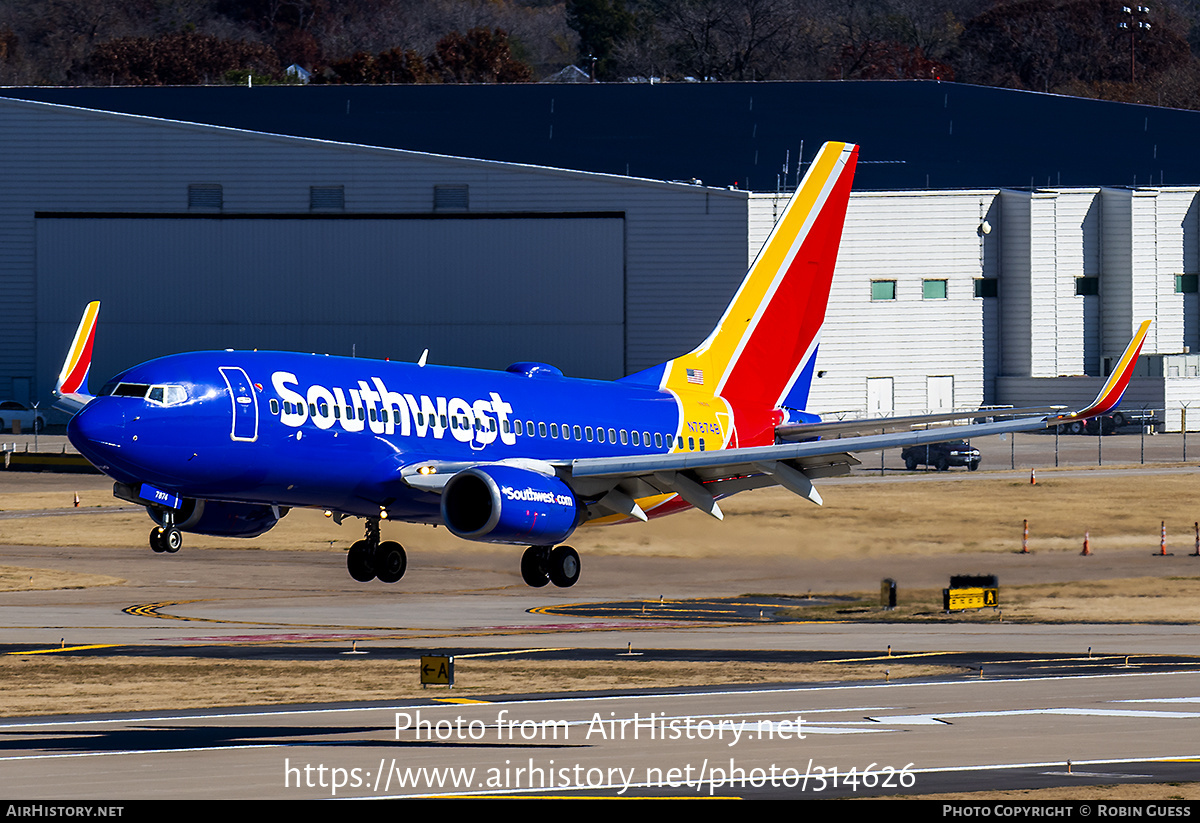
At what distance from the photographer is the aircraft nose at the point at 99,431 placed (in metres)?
48.8

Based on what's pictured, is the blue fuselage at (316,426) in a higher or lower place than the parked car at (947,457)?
higher

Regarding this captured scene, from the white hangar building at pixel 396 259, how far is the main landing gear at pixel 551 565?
257ft

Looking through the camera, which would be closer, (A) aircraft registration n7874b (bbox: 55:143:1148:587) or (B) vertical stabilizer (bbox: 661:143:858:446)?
(A) aircraft registration n7874b (bbox: 55:143:1148:587)

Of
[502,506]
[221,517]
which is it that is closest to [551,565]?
[502,506]

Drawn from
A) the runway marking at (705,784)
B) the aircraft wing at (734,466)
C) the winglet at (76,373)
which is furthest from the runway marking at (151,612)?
the aircraft wing at (734,466)

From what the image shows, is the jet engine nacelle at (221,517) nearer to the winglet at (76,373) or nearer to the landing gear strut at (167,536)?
the landing gear strut at (167,536)

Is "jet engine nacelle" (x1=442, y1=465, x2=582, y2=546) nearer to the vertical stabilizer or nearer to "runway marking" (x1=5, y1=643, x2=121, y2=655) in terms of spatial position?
the vertical stabilizer

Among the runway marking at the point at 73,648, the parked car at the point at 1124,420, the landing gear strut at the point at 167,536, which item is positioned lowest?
the runway marking at the point at 73,648

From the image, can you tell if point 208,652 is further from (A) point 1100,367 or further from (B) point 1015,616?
(A) point 1100,367

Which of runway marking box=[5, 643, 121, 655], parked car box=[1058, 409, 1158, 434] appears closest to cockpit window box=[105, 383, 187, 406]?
runway marking box=[5, 643, 121, 655]

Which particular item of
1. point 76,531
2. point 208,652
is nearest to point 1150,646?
point 208,652

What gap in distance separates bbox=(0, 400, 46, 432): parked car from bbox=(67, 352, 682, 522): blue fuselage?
89414 mm

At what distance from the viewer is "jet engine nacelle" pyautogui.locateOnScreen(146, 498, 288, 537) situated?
53.2 metres
